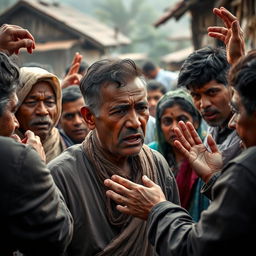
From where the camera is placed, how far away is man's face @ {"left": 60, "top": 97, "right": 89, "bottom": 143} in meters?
5.48

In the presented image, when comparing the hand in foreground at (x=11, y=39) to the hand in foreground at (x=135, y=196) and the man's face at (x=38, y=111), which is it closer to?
the man's face at (x=38, y=111)

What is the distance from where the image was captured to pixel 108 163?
10.4 feet

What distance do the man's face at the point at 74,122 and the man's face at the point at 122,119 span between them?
231cm

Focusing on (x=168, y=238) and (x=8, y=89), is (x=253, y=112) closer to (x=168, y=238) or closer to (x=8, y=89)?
(x=168, y=238)

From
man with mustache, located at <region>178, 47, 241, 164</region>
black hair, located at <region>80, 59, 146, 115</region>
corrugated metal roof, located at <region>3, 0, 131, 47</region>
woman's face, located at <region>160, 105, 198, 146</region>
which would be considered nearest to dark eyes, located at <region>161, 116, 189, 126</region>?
woman's face, located at <region>160, 105, 198, 146</region>

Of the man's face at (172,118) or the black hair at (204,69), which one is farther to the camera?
the man's face at (172,118)

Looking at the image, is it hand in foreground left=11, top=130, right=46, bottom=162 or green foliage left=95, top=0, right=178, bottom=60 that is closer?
hand in foreground left=11, top=130, right=46, bottom=162

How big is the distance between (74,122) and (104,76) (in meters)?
2.42

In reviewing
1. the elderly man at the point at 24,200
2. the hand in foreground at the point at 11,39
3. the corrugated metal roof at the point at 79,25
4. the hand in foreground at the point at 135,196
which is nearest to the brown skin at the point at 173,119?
the hand in foreground at the point at 11,39

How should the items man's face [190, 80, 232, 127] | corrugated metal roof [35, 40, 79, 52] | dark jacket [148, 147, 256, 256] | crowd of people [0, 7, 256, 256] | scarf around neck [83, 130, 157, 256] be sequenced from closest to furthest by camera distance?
dark jacket [148, 147, 256, 256], crowd of people [0, 7, 256, 256], scarf around neck [83, 130, 157, 256], man's face [190, 80, 232, 127], corrugated metal roof [35, 40, 79, 52]

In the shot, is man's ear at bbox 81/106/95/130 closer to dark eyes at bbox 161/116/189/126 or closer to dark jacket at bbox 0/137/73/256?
dark jacket at bbox 0/137/73/256

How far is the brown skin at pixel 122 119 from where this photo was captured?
123 inches

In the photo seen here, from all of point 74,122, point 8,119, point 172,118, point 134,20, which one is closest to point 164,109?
point 172,118

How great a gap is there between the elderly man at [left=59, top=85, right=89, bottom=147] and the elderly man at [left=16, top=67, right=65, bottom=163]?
1.09 meters
